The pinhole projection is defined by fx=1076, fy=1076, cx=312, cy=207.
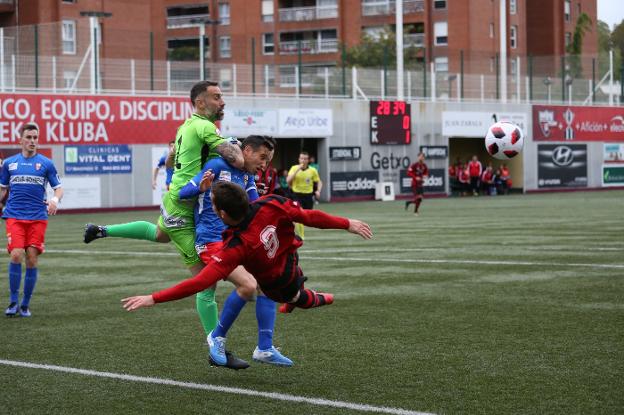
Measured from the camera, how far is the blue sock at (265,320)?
796 cm

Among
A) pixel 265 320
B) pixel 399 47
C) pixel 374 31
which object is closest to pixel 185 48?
pixel 374 31

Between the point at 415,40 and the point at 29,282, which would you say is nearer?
the point at 29,282

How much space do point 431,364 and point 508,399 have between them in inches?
50.4

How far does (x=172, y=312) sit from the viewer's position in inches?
445

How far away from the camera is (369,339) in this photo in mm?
9312

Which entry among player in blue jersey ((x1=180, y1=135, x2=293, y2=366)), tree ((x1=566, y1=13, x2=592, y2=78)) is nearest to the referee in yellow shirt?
player in blue jersey ((x1=180, y1=135, x2=293, y2=366))

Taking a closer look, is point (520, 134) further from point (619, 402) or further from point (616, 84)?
point (616, 84)

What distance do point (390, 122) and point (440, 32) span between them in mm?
31610

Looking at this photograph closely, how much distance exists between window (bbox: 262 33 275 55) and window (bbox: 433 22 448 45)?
1328cm

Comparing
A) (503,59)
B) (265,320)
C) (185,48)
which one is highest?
(185,48)

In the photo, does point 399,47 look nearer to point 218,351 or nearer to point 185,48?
point 218,351

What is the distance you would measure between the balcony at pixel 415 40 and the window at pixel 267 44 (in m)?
11.3

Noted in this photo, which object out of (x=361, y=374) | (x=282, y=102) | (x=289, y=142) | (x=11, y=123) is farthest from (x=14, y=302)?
(x=289, y=142)

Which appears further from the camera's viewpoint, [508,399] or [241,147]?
[241,147]
